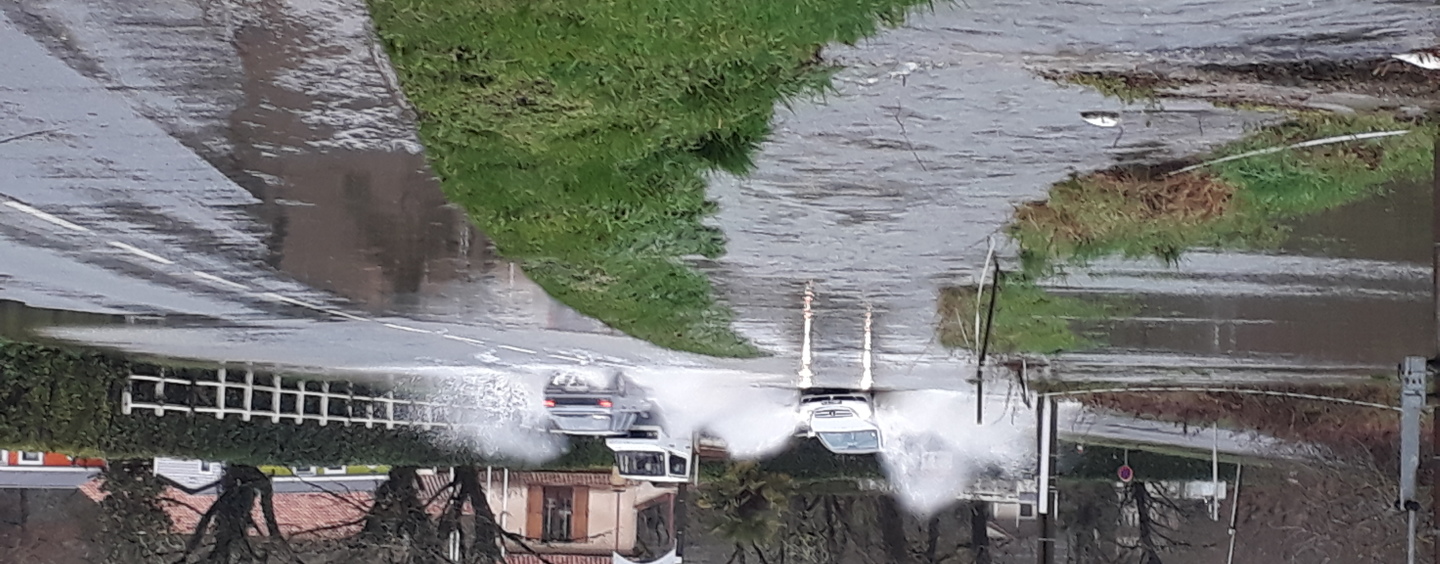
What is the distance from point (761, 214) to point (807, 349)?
151 cm

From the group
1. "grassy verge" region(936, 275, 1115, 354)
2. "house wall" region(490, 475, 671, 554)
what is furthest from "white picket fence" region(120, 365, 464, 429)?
"grassy verge" region(936, 275, 1115, 354)

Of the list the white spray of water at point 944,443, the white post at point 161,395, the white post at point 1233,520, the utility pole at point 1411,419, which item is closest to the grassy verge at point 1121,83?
the utility pole at point 1411,419

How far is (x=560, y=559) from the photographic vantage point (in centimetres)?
780

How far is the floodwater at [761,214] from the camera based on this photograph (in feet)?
10.2

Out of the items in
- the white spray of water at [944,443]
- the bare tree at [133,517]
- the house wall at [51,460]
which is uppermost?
the white spray of water at [944,443]

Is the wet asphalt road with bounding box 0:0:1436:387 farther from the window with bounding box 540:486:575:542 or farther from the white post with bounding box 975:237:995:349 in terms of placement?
the window with bounding box 540:486:575:542

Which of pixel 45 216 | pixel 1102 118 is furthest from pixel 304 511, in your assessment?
pixel 1102 118

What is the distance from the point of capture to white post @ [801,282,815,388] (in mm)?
4676

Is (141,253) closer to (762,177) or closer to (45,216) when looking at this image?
(45,216)

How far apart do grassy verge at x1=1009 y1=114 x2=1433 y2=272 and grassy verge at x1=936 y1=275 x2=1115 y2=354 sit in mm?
235

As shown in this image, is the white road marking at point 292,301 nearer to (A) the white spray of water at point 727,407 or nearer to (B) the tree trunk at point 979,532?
(A) the white spray of water at point 727,407

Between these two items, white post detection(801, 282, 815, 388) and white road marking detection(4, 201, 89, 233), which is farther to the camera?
white post detection(801, 282, 815, 388)

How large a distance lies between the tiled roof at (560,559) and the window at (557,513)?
118 millimetres

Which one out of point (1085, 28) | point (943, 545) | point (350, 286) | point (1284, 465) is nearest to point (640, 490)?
point (943, 545)
